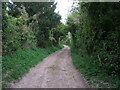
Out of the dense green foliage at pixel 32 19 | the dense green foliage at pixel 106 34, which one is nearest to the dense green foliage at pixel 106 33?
the dense green foliage at pixel 106 34

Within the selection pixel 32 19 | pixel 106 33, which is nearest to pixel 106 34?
pixel 106 33

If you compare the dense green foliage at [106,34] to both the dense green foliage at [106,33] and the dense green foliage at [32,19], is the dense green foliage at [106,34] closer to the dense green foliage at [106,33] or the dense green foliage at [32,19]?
the dense green foliage at [106,33]

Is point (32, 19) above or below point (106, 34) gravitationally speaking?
above

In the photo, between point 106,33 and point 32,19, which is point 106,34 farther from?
point 32,19

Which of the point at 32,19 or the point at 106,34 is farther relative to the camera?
the point at 32,19

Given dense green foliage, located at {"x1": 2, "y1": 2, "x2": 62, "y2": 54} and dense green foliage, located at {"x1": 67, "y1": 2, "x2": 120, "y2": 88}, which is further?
dense green foliage, located at {"x1": 2, "y1": 2, "x2": 62, "y2": 54}

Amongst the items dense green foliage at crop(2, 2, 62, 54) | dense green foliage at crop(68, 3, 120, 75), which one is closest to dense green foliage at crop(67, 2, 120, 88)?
dense green foliage at crop(68, 3, 120, 75)

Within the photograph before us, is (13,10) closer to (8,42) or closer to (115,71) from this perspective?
(8,42)

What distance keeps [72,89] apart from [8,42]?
5.83 m

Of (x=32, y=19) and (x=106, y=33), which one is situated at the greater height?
(x=32, y=19)

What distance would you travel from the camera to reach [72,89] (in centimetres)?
478

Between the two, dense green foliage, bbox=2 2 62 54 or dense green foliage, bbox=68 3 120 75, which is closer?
dense green foliage, bbox=68 3 120 75

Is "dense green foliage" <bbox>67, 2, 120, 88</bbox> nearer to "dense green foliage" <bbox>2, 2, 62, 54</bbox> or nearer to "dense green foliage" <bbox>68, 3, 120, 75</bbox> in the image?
"dense green foliage" <bbox>68, 3, 120, 75</bbox>

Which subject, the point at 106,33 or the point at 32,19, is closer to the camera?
the point at 106,33
